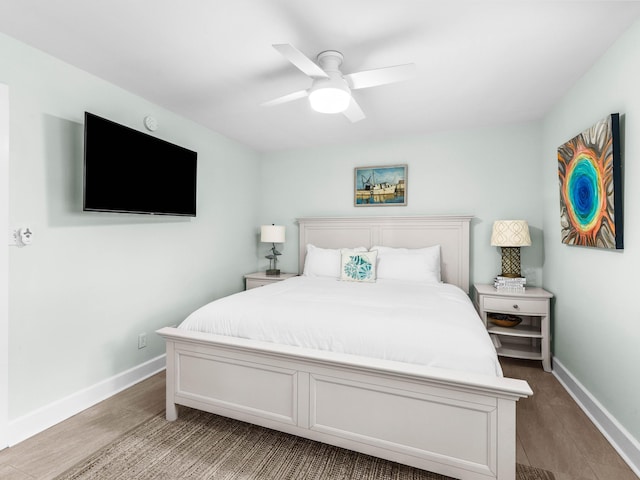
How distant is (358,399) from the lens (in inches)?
68.8

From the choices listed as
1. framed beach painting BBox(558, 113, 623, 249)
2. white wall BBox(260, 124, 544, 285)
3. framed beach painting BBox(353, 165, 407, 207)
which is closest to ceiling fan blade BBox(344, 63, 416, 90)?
framed beach painting BBox(558, 113, 623, 249)

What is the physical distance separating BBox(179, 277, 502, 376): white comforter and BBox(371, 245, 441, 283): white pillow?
2.28 ft

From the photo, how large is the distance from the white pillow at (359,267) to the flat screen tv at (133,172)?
163cm

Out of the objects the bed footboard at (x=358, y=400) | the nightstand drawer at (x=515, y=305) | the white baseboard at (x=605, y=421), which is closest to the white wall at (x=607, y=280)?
the white baseboard at (x=605, y=421)

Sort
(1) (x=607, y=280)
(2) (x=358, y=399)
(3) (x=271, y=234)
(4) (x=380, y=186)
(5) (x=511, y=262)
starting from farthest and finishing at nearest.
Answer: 1. (3) (x=271, y=234)
2. (4) (x=380, y=186)
3. (5) (x=511, y=262)
4. (1) (x=607, y=280)
5. (2) (x=358, y=399)

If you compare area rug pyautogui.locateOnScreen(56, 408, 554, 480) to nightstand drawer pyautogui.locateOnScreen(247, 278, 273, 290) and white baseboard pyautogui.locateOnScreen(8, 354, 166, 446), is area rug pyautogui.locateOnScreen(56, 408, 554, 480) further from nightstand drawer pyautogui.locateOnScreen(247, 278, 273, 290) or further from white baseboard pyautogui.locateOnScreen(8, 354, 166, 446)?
nightstand drawer pyautogui.locateOnScreen(247, 278, 273, 290)

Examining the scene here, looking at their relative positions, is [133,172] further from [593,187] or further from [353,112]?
[593,187]

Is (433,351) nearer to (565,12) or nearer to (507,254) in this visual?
(565,12)

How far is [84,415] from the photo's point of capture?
2.26 metres

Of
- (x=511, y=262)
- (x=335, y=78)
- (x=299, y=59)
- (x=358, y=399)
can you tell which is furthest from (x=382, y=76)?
(x=511, y=262)

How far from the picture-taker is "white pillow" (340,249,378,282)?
3.37 metres

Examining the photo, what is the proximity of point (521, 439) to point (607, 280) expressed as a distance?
3.78 feet

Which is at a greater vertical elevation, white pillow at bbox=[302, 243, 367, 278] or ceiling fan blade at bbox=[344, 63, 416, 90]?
ceiling fan blade at bbox=[344, 63, 416, 90]

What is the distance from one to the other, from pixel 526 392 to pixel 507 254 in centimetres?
230
